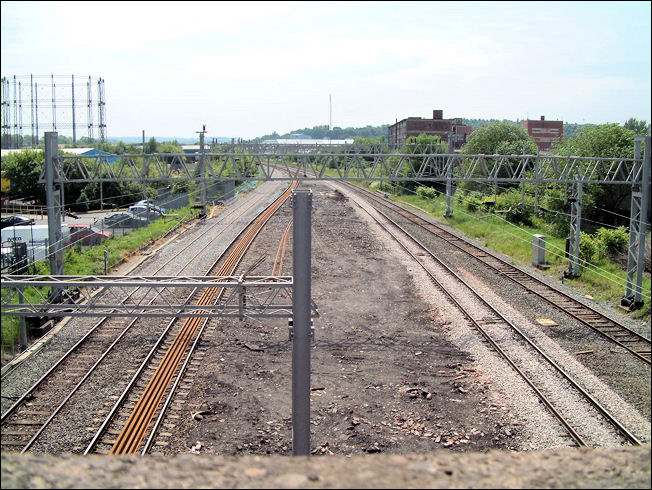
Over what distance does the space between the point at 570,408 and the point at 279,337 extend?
667cm

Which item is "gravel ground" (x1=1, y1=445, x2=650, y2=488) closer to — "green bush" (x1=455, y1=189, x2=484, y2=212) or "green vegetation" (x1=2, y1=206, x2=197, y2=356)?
"green vegetation" (x1=2, y1=206, x2=197, y2=356)

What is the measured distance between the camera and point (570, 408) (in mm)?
10078

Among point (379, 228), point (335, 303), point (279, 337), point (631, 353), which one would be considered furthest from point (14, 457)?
point (379, 228)

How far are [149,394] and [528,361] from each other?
7.45 m

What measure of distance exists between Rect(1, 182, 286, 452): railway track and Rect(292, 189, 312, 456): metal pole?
4.11m

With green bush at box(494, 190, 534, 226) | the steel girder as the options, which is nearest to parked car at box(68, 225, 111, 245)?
A: the steel girder

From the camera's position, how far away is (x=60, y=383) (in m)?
11.3

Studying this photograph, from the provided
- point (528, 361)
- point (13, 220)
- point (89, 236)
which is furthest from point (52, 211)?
point (13, 220)

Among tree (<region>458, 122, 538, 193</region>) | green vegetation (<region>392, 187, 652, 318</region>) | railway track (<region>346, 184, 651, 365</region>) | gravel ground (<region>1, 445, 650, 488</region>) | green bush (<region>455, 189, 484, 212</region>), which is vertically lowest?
railway track (<region>346, 184, 651, 365</region>)

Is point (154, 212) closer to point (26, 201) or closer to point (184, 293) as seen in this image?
point (26, 201)

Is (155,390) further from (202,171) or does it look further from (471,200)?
(471,200)

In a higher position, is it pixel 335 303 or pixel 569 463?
pixel 569 463

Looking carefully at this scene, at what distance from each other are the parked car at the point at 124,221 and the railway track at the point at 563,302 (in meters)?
15.0

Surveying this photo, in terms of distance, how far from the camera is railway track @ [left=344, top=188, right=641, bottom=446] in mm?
9422
